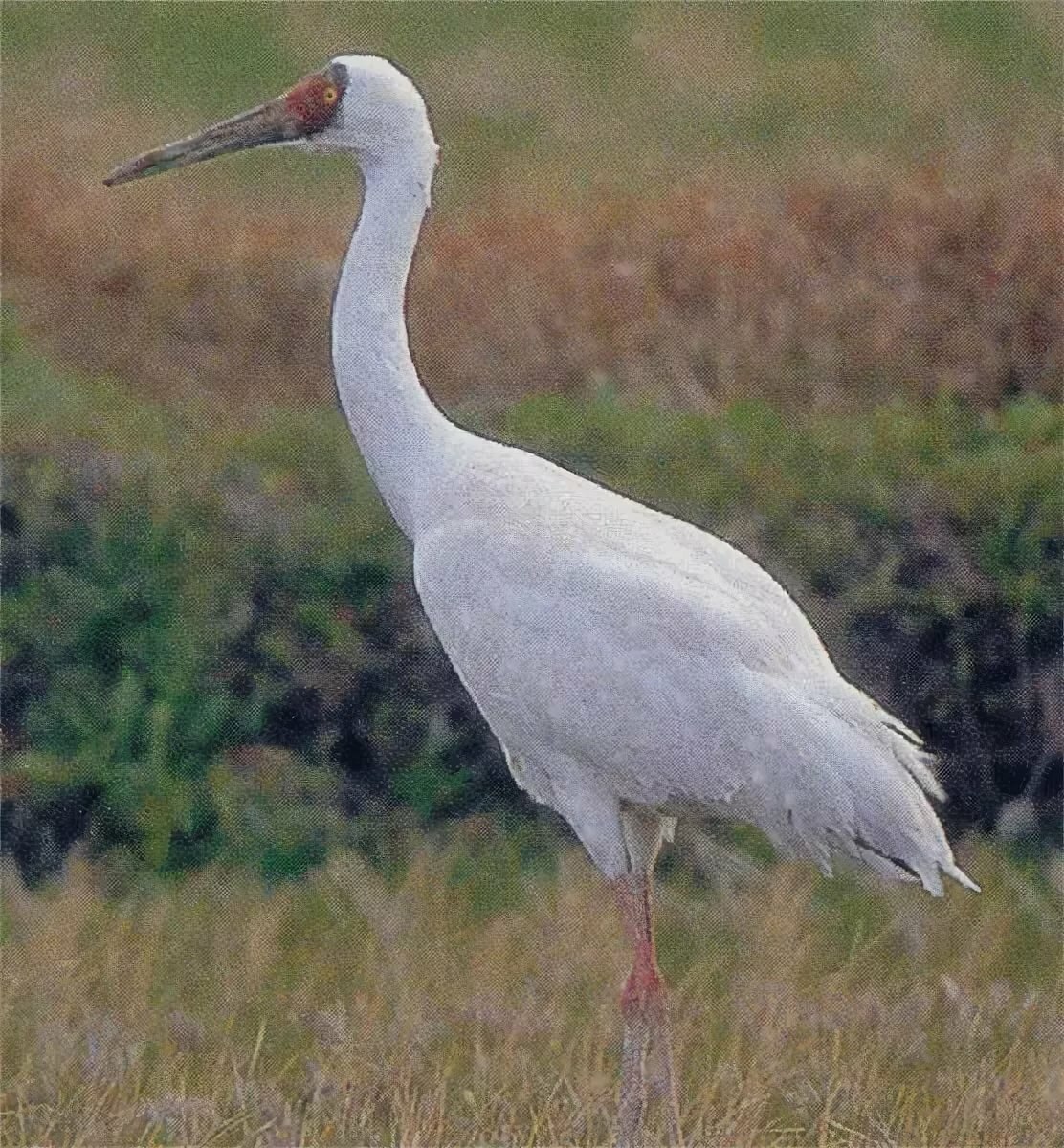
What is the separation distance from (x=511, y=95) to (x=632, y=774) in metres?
10.1

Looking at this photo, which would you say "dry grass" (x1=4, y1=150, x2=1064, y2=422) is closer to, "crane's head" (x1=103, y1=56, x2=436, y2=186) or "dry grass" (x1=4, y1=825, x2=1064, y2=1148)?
"dry grass" (x1=4, y1=825, x2=1064, y2=1148)

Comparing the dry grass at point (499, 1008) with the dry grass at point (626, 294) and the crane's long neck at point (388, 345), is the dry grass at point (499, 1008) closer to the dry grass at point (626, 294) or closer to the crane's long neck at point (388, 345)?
the crane's long neck at point (388, 345)

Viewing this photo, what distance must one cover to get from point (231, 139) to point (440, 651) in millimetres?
2390

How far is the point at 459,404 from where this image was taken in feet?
34.4

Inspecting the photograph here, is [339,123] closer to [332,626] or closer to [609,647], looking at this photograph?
[609,647]

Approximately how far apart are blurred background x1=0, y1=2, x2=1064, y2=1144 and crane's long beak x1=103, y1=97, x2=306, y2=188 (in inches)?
67.1

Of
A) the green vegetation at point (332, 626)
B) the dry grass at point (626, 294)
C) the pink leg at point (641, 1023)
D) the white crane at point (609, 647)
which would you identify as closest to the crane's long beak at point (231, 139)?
the white crane at point (609, 647)

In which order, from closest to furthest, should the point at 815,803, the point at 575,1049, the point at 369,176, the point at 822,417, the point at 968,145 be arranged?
the point at 815,803 → the point at 369,176 → the point at 575,1049 → the point at 822,417 → the point at 968,145

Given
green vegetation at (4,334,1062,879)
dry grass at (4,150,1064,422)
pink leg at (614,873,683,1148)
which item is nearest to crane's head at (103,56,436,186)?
pink leg at (614,873,683,1148)

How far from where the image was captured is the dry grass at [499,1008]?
611cm

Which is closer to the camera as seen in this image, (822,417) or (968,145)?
(822,417)

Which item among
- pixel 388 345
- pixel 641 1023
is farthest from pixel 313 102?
pixel 641 1023

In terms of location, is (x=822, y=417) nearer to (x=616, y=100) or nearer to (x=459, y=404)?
(x=459, y=404)

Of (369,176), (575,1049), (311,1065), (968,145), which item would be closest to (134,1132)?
(311,1065)
